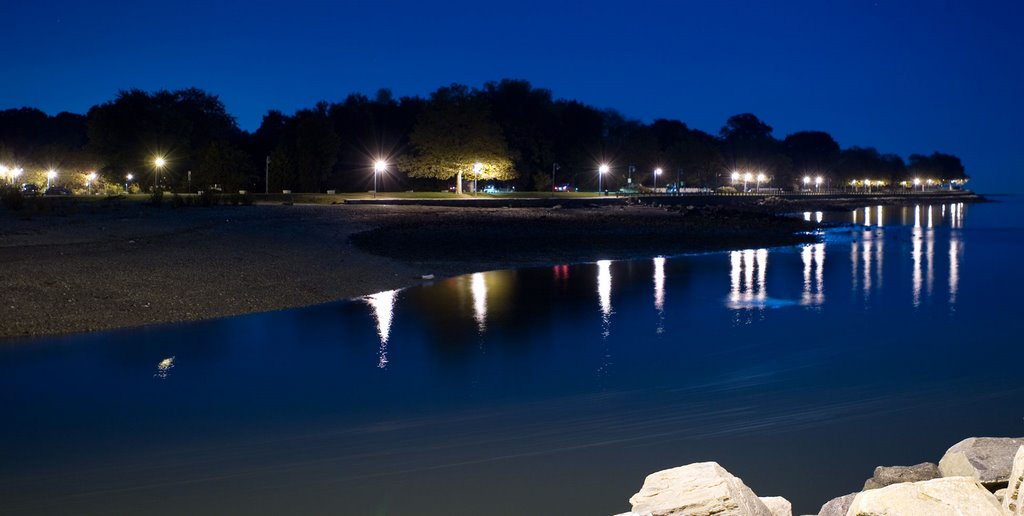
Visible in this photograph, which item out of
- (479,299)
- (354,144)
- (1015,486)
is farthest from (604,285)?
(354,144)

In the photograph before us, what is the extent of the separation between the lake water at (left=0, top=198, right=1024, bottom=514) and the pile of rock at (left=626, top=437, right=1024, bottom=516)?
6.33 ft

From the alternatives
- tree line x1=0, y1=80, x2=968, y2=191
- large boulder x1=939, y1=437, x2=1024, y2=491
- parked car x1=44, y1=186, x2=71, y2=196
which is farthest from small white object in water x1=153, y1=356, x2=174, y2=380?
parked car x1=44, y1=186, x2=71, y2=196

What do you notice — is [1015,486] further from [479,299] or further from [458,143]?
[458,143]

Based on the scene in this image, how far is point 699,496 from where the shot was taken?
6859 mm

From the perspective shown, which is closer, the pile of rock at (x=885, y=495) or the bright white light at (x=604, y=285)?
the pile of rock at (x=885, y=495)

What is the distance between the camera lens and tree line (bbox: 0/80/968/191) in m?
74.9

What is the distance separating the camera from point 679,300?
2420 centimetres

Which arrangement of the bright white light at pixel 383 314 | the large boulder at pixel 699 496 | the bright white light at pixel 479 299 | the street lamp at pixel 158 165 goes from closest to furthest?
1. the large boulder at pixel 699 496
2. the bright white light at pixel 383 314
3. the bright white light at pixel 479 299
4. the street lamp at pixel 158 165

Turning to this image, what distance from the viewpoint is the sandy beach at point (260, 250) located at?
18.9m

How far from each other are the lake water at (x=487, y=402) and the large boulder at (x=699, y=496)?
2.02 meters

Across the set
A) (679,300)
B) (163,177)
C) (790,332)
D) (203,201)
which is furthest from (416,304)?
(163,177)

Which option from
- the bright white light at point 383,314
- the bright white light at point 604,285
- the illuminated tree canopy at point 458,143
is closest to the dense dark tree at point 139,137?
the illuminated tree canopy at point 458,143

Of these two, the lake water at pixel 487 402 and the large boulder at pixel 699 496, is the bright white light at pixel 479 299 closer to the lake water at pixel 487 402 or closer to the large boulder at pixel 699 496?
the lake water at pixel 487 402

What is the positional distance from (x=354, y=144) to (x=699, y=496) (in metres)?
89.7
